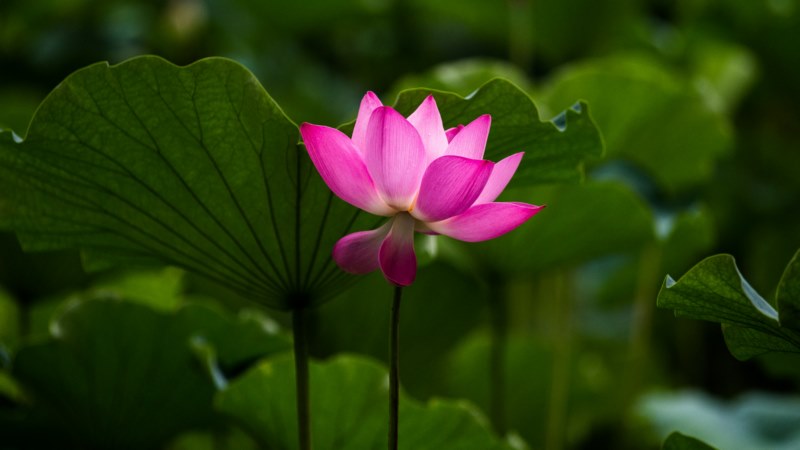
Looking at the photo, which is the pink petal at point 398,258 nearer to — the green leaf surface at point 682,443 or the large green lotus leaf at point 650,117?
the green leaf surface at point 682,443

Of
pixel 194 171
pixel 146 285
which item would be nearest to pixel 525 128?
pixel 194 171

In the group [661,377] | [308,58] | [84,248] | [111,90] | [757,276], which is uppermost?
[111,90]

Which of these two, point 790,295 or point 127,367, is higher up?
point 790,295

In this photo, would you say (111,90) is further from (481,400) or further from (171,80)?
(481,400)

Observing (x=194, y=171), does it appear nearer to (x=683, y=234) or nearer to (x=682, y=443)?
(x=682, y=443)

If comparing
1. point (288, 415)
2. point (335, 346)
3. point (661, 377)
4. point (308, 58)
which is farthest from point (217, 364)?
point (308, 58)

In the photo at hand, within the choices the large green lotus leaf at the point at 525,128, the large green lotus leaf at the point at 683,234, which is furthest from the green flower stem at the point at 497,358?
the large green lotus leaf at the point at 525,128
